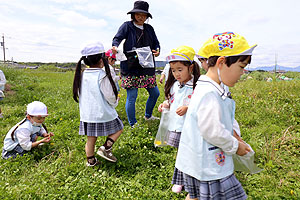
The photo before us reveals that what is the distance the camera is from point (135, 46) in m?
3.77

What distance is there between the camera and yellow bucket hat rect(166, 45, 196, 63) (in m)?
2.39

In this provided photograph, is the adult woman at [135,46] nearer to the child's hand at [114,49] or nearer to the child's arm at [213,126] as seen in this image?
the child's hand at [114,49]

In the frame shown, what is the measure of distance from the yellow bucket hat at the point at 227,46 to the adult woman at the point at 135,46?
227 cm

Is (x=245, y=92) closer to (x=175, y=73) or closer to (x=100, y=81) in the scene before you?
(x=175, y=73)

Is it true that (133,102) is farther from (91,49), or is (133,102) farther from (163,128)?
(91,49)

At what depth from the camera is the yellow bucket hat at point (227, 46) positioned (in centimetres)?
145

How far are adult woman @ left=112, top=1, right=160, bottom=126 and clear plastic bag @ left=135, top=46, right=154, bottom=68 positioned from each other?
83mm

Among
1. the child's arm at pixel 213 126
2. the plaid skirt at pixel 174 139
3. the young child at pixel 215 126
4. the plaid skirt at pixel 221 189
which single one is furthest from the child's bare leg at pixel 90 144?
the child's arm at pixel 213 126

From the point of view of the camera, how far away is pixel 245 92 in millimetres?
5914

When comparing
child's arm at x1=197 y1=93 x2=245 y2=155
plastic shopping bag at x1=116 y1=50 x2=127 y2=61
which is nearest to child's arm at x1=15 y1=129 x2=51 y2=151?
plastic shopping bag at x1=116 y1=50 x2=127 y2=61

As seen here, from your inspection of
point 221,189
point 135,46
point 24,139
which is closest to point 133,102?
point 135,46

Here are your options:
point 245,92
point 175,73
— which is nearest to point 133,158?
Answer: point 175,73

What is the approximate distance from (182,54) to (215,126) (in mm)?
1166

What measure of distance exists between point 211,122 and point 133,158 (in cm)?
201
